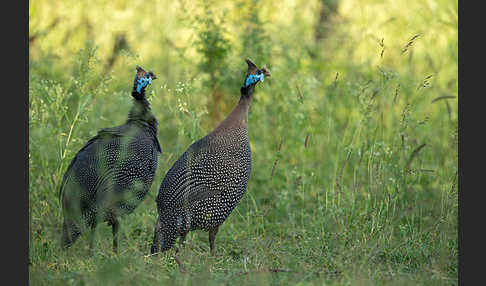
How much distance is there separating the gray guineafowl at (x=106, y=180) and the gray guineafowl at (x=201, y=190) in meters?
0.24

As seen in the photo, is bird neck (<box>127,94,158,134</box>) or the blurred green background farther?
bird neck (<box>127,94,158,134</box>)

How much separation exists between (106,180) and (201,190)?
2.45 ft

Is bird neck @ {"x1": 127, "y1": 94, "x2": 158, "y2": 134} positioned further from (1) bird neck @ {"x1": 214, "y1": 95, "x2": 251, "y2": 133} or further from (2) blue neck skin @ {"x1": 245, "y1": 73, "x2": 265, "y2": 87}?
(2) blue neck skin @ {"x1": 245, "y1": 73, "x2": 265, "y2": 87}

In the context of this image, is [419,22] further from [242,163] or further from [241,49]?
[242,163]

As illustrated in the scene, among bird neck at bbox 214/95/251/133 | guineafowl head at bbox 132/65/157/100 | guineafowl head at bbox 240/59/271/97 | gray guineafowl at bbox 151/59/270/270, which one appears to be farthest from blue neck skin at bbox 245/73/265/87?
guineafowl head at bbox 132/65/157/100

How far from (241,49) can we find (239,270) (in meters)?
3.22

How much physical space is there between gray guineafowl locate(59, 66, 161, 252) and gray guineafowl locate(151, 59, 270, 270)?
0.78 feet

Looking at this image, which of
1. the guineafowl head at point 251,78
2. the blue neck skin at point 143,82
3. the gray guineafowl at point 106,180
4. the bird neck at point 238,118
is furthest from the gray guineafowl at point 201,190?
the blue neck skin at point 143,82

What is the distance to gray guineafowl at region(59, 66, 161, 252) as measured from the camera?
4.73m

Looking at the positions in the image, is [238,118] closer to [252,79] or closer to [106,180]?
[252,79]

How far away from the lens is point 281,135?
6465mm

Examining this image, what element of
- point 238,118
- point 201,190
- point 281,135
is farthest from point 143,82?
point 281,135

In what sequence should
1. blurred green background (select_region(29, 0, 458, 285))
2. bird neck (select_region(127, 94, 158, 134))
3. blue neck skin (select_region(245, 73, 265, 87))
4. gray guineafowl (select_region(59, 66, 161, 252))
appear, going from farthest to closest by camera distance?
bird neck (select_region(127, 94, 158, 134))
blue neck skin (select_region(245, 73, 265, 87))
gray guineafowl (select_region(59, 66, 161, 252))
blurred green background (select_region(29, 0, 458, 285))

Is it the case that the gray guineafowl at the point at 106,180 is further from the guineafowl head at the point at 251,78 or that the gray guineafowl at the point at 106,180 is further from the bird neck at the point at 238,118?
the guineafowl head at the point at 251,78
